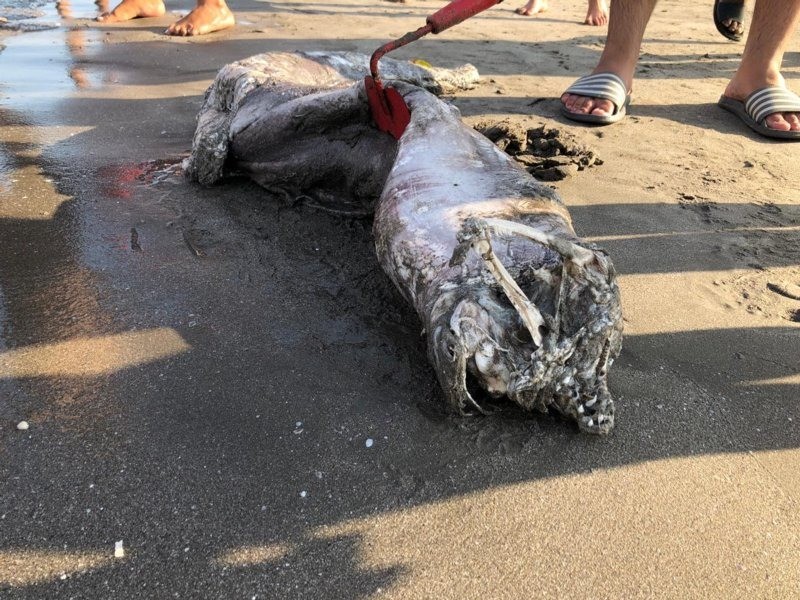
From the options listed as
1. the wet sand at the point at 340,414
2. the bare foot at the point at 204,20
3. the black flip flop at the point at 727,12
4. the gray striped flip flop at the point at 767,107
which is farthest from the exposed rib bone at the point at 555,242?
the bare foot at the point at 204,20

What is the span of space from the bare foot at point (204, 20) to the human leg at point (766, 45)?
505 cm

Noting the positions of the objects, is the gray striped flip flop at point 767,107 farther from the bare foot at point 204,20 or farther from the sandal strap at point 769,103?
the bare foot at point 204,20

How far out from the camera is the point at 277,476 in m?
1.68

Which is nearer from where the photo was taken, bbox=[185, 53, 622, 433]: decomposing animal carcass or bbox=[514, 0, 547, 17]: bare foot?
bbox=[185, 53, 622, 433]: decomposing animal carcass

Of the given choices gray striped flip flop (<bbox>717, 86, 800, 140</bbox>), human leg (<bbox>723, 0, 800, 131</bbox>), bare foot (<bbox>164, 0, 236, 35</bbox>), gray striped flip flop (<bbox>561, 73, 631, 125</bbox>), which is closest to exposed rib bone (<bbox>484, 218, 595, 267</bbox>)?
gray striped flip flop (<bbox>561, 73, 631, 125</bbox>)

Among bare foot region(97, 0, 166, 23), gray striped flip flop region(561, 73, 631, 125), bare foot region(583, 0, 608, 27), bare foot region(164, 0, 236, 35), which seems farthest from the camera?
bare foot region(583, 0, 608, 27)

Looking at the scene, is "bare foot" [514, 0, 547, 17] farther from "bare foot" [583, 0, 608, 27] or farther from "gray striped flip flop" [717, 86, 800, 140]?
"gray striped flip flop" [717, 86, 800, 140]

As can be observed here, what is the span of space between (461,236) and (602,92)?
10.0 ft

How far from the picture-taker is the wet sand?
1466 millimetres

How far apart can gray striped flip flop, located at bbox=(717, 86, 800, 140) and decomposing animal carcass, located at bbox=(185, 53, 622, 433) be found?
2.45 metres

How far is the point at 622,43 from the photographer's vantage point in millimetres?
4414

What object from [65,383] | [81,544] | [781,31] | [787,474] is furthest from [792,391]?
[781,31]

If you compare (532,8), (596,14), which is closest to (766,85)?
(596,14)

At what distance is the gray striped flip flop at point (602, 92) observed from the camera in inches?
164
